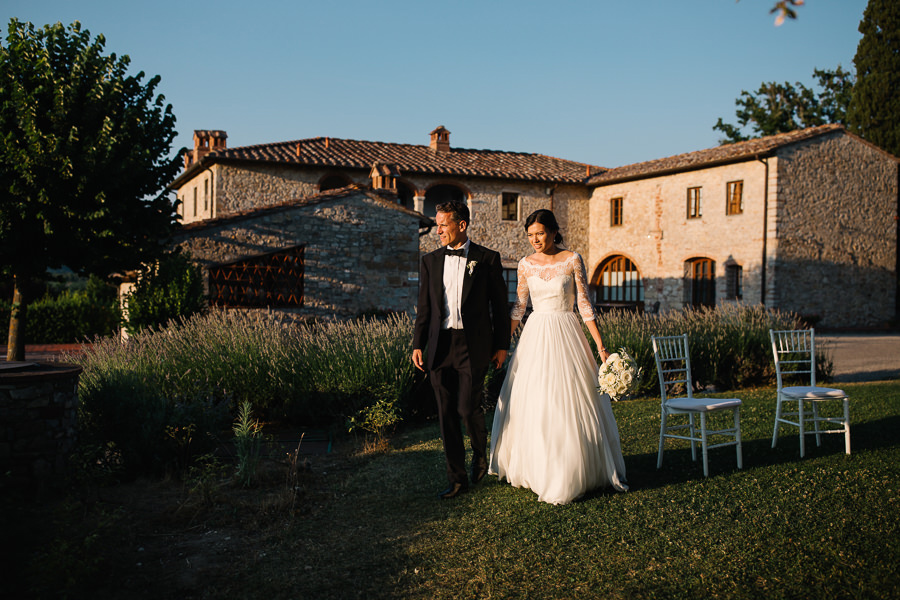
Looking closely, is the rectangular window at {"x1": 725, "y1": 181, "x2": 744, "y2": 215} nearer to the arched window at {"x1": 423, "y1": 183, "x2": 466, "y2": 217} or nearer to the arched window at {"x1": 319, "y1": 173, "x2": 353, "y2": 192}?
the arched window at {"x1": 423, "y1": 183, "x2": 466, "y2": 217}

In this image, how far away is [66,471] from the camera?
4.19 metres

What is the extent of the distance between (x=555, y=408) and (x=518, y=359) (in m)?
0.48

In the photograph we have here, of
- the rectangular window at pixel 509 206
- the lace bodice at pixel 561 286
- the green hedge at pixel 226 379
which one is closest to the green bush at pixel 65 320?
the green hedge at pixel 226 379

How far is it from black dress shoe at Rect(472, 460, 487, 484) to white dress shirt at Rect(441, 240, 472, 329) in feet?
3.33

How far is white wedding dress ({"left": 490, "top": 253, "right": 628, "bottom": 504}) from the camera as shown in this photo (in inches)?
159

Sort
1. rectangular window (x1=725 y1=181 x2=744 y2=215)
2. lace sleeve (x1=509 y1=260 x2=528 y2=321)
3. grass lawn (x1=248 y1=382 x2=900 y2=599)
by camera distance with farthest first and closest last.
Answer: rectangular window (x1=725 y1=181 x2=744 y2=215), lace sleeve (x1=509 y1=260 x2=528 y2=321), grass lawn (x1=248 y1=382 x2=900 y2=599)

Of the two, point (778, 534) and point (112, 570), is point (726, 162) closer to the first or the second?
point (778, 534)

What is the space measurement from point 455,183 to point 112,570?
72.9 feet

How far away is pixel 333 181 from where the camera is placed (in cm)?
2358

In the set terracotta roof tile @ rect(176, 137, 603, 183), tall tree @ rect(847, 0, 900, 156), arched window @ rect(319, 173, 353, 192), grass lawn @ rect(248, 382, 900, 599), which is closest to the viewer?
grass lawn @ rect(248, 382, 900, 599)

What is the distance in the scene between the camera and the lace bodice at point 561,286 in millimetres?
4363

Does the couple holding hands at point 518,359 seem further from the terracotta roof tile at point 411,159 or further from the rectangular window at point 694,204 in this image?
the rectangular window at point 694,204

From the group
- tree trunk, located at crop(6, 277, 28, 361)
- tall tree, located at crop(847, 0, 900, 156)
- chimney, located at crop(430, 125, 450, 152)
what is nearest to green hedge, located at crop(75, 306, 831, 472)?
tree trunk, located at crop(6, 277, 28, 361)

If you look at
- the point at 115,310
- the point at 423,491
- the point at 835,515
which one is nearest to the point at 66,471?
the point at 423,491
